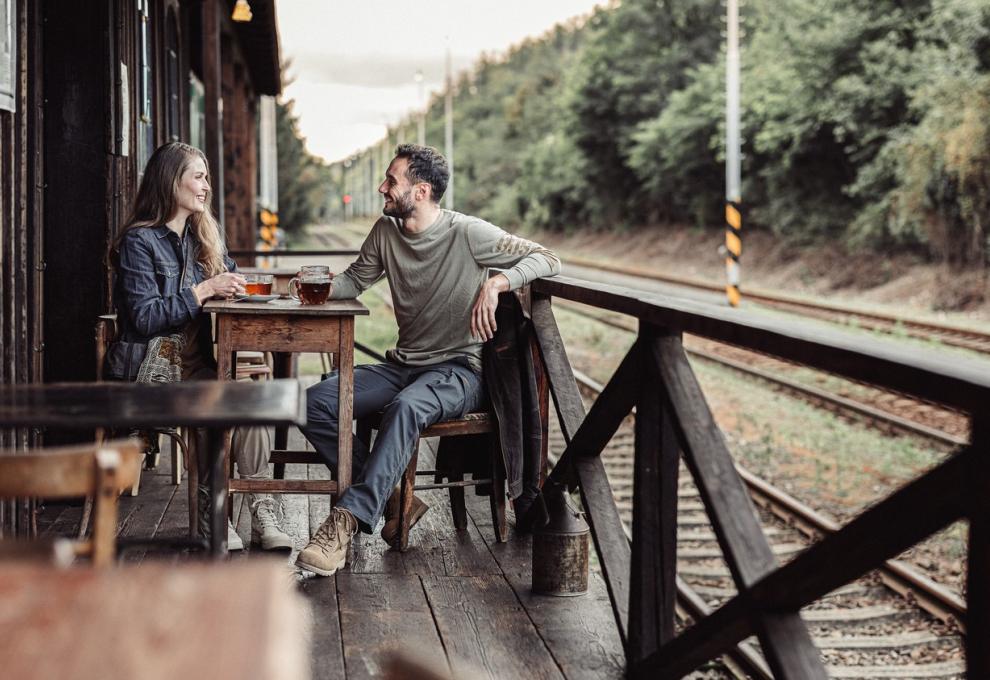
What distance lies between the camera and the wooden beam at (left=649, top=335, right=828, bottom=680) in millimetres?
2195

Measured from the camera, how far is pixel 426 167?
4164 millimetres

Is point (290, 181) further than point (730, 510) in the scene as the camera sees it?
Yes

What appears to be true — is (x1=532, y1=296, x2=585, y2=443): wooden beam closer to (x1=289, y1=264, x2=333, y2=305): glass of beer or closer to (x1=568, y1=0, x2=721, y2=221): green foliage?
(x1=289, y1=264, x2=333, y2=305): glass of beer

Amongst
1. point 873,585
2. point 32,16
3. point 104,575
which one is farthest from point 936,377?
point 873,585

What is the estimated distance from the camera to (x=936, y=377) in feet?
5.73

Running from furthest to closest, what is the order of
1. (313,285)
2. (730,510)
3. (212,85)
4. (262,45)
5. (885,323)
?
(885,323)
(262,45)
(212,85)
(313,285)
(730,510)

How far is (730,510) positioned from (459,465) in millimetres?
2246

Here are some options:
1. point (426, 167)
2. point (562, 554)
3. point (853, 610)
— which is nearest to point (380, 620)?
point (562, 554)

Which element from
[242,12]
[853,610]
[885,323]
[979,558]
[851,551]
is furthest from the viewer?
[885,323]

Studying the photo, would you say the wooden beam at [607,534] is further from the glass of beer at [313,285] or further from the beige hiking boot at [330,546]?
the glass of beer at [313,285]

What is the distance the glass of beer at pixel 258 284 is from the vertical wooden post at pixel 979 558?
285 centimetres

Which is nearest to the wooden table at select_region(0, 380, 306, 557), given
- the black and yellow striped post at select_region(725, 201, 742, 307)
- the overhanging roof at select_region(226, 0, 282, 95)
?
the overhanging roof at select_region(226, 0, 282, 95)

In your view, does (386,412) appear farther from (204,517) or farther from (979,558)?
(979,558)

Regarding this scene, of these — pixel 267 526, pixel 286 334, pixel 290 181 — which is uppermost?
pixel 290 181
